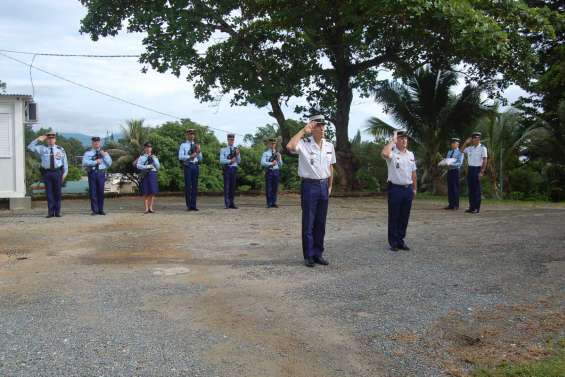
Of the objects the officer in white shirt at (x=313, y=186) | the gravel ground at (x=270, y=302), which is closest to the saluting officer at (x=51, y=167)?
the gravel ground at (x=270, y=302)

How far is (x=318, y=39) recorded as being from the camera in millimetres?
17688

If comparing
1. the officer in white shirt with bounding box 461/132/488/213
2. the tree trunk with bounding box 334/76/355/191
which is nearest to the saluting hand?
the officer in white shirt with bounding box 461/132/488/213

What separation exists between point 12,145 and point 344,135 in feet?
34.8

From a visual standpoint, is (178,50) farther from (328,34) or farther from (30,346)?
→ (30,346)

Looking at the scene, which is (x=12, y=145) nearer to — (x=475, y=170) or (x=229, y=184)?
(x=229, y=184)

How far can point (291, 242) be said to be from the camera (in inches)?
354

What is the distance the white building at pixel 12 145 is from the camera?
1355cm

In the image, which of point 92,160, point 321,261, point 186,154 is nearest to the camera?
point 321,261

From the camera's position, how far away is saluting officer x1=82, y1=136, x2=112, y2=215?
1262 centimetres

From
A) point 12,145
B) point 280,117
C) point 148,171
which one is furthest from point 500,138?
point 12,145

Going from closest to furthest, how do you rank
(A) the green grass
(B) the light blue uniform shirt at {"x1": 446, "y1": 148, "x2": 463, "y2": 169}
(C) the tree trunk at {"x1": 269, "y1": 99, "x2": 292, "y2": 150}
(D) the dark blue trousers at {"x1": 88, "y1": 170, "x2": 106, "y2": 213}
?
(A) the green grass, (D) the dark blue trousers at {"x1": 88, "y1": 170, "x2": 106, "y2": 213}, (B) the light blue uniform shirt at {"x1": 446, "y1": 148, "x2": 463, "y2": 169}, (C) the tree trunk at {"x1": 269, "y1": 99, "x2": 292, "y2": 150}

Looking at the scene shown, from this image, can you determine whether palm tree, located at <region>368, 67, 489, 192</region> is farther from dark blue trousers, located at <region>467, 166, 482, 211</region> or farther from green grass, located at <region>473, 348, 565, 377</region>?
green grass, located at <region>473, 348, 565, 377</region>

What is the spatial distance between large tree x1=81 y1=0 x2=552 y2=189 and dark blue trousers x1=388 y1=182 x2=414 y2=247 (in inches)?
269

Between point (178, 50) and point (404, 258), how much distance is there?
10.1 metres
